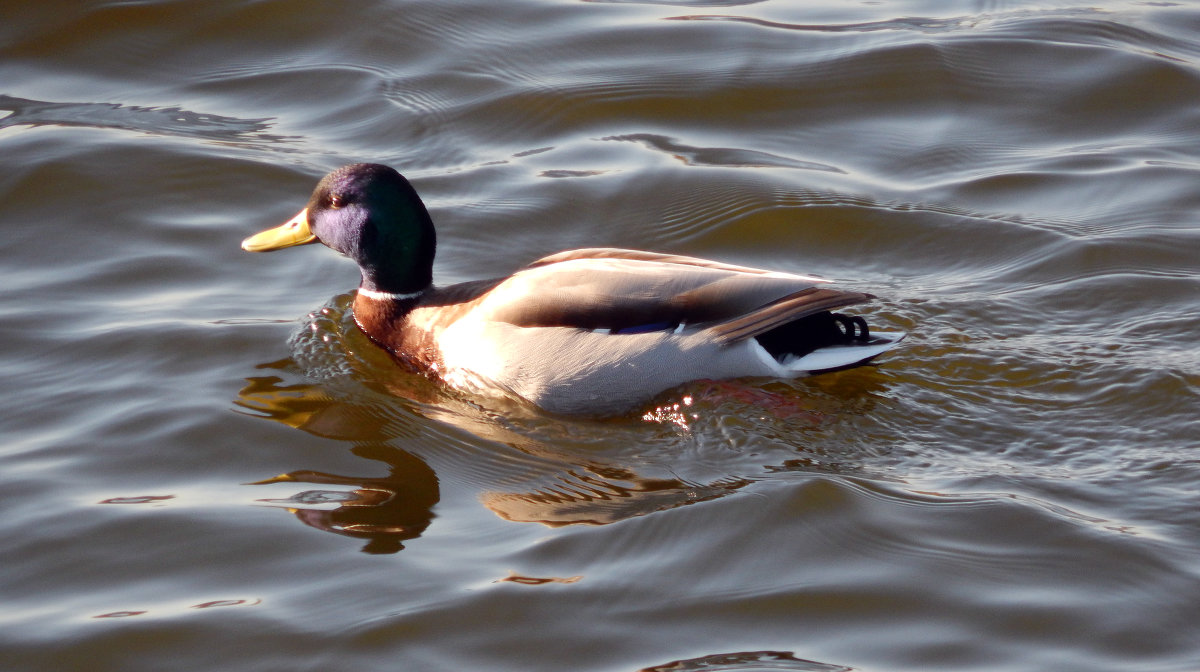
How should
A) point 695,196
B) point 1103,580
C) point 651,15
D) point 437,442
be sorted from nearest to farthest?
point 1103,580
point 437,442
point 695,196
point 651,15

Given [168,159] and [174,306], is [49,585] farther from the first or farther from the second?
[168,159]

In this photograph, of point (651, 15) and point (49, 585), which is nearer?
point (49, 585)

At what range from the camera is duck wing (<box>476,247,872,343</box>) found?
5.45m

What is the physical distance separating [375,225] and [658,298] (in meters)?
1.44

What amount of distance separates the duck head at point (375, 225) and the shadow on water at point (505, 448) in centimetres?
45

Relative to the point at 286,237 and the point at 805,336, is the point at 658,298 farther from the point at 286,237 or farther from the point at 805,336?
the point at 286,237

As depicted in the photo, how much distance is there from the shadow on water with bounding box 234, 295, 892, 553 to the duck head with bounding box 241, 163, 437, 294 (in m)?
0.45

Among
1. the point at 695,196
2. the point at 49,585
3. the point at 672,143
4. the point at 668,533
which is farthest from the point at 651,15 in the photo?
the point at 49,585

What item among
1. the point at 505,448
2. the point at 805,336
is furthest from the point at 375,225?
the point at 805,336

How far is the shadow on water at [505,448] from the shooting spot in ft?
15.9

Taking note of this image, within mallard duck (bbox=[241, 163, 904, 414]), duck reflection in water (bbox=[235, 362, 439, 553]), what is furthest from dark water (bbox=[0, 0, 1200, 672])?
mallard duck (bbox=[241, 163, 904, 414])

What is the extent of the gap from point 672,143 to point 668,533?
13.0 ft

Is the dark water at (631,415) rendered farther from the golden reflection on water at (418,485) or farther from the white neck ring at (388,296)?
the white neck ring at (388,296)

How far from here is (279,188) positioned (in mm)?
7637
